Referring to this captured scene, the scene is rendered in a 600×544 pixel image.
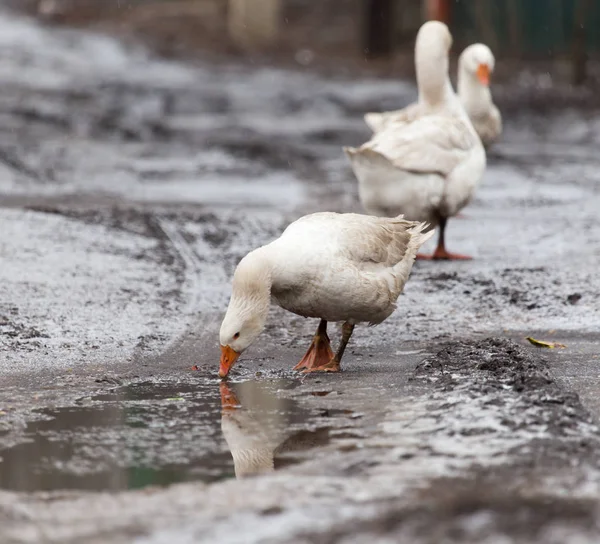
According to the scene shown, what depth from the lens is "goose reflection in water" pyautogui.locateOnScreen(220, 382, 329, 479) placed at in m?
4.04

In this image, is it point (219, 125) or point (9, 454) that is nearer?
point (9, 454)

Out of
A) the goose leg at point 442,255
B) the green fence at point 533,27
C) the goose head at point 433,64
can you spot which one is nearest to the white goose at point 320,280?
the goose leg at point 442,255

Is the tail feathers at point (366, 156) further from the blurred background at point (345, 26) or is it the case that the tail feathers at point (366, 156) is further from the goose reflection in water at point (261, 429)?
the blurred background at point (345, 26)

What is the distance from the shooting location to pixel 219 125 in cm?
1590

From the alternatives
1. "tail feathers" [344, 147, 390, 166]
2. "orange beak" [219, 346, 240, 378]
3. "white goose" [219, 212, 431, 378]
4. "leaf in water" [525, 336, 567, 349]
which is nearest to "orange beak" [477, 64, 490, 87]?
"tail feathers" [344, 147, 390, 166]

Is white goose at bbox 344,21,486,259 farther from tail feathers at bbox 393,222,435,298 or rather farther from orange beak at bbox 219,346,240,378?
orange beak at bbox 219,346,240,378

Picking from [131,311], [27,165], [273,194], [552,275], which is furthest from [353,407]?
[27,165]

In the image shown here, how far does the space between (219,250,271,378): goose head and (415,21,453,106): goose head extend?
434 centimetres

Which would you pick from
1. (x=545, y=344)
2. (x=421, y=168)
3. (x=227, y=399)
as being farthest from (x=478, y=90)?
(x=227, y=399)

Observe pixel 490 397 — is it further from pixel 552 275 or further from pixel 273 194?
pixel 273 194

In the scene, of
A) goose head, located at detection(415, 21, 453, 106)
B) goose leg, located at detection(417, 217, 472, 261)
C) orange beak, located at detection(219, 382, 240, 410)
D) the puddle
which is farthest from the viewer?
goose head, located at detection(415, 21, 453, 106)

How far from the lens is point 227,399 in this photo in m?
4.93

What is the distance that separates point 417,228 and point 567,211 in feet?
14.4

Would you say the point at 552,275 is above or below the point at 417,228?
below
